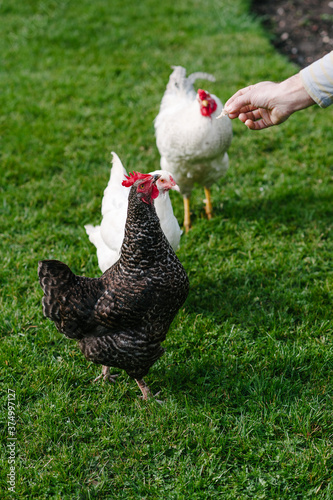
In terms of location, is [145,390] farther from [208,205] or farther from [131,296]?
[208,205]

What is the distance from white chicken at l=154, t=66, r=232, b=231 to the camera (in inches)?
155

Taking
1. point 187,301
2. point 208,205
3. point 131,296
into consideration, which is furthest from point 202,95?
point 131,296

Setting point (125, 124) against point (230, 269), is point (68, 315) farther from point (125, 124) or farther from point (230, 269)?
point (125, 124)

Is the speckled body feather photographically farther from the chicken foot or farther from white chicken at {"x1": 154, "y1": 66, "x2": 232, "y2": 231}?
white chicken at {"x1": 154, "y1": 66, "x2": 232, "y2": 231}

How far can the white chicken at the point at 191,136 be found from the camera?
3.94 metres

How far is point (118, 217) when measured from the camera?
132 inches

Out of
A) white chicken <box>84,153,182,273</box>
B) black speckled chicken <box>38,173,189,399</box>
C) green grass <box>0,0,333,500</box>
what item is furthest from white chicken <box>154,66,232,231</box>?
black speckled chicken <box>38,173,189,399</box>

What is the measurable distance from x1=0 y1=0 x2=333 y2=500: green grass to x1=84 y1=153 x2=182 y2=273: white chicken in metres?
0.60

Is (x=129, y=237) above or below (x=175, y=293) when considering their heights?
above

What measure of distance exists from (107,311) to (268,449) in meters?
1.32

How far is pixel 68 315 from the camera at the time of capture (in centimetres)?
277

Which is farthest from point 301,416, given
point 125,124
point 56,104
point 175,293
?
point 56,104

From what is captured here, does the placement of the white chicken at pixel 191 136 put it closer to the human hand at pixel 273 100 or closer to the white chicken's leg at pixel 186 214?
the white chicken's leg at pixel 186 214

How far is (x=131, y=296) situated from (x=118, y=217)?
2.91 feet
